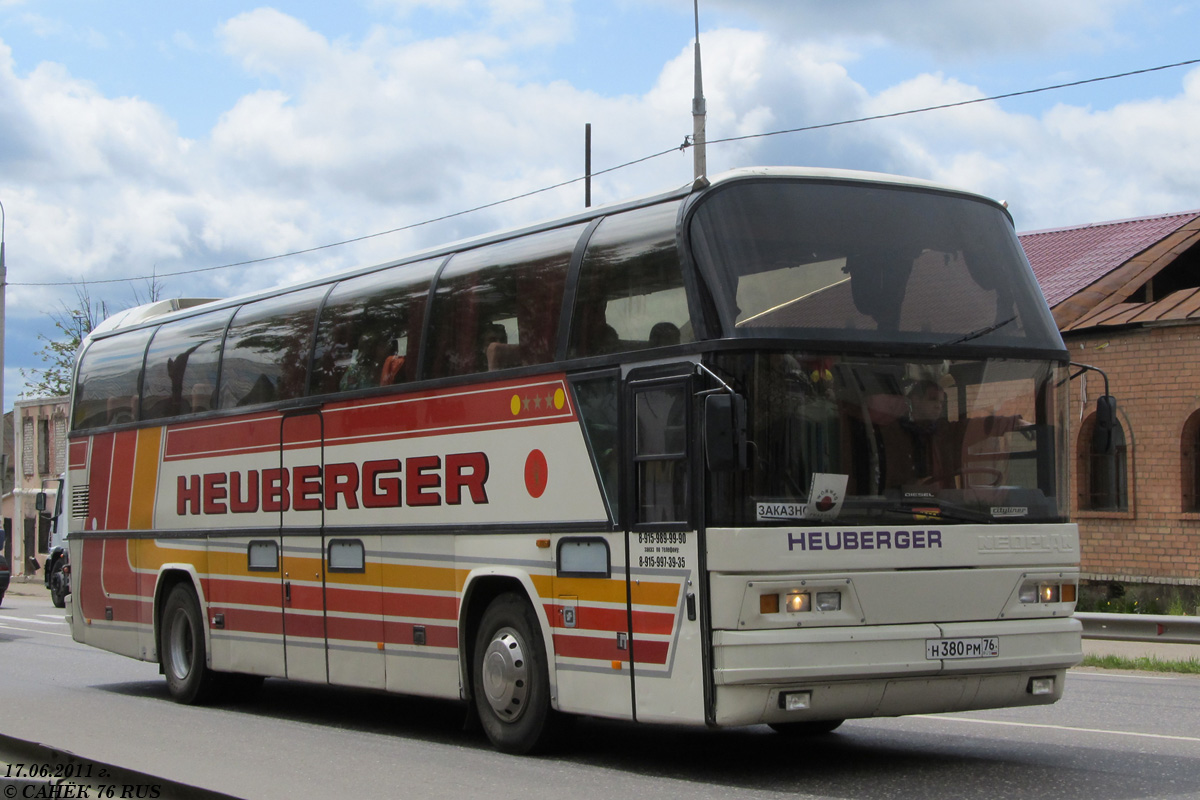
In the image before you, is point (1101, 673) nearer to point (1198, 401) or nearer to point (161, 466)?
point (1198, 401)

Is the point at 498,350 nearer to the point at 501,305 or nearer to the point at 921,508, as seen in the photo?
the point at 501,305

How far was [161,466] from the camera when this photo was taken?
15141 millimetres

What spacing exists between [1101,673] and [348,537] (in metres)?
8.66

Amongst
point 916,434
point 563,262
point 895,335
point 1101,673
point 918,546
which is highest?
point 563,262

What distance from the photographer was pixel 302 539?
12.8 meters

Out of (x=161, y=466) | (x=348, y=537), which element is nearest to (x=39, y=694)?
(x=161, y=466)

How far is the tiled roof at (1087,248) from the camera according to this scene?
26.7m

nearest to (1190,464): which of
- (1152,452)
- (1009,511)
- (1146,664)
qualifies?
(1152,452)

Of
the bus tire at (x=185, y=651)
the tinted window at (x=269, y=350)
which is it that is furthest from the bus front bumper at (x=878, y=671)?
the bus tire at (x=185, y=651)

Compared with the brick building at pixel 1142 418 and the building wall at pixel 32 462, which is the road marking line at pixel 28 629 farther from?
the building wall at pixel 32 462

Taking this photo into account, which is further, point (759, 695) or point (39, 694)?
point (39, 694)

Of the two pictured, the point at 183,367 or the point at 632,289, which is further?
the point at 183,367

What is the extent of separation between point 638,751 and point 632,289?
10.5 feet

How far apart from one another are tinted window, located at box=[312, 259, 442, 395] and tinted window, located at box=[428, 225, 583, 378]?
1.09 ft
